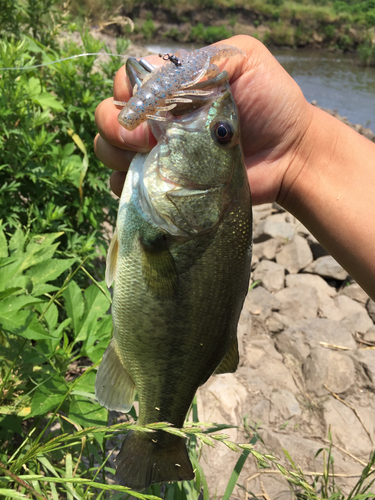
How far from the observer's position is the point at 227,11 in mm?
52156

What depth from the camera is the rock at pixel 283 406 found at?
379 centimetres

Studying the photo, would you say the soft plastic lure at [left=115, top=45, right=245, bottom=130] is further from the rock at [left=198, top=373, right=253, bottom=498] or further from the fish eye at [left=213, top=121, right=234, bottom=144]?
the rock at [left=198, top=373, right=253, bottom=498]

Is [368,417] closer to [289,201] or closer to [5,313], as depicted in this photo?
[289,201]

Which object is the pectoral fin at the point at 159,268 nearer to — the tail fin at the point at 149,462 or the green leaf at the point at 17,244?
the tail fin at the point at 149,462

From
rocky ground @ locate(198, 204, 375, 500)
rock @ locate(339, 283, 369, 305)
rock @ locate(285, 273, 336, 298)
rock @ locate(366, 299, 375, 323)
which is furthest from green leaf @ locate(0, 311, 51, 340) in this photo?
rock @ locate(339, 283, 369, 305)

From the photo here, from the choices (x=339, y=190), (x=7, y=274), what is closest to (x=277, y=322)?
(x=339, y=190)

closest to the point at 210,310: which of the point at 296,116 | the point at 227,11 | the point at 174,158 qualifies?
the point at 174,158

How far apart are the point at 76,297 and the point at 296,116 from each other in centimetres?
167

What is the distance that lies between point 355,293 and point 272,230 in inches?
66.6

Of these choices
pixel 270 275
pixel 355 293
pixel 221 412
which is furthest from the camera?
pixel 270 275

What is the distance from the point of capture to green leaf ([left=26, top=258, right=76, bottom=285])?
2.17 m

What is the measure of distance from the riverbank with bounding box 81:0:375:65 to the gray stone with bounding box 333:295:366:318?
141ft

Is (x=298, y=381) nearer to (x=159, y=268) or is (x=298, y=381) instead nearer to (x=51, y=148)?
(x=159, y=268)

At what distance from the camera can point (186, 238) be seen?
1.61m
